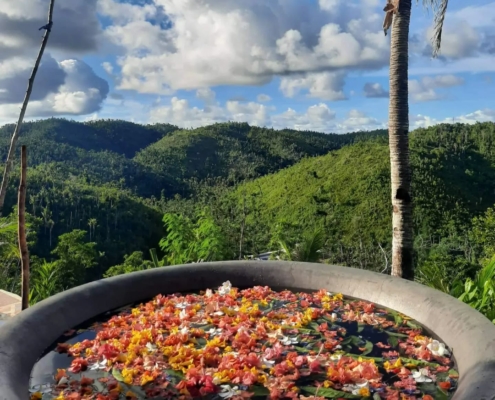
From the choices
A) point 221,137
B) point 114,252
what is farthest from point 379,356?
point 221,137

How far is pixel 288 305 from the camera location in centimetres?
287

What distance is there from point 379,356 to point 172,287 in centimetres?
142

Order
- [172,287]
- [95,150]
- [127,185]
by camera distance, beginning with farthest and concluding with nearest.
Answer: [95,150]
[127,185]
[172,287]

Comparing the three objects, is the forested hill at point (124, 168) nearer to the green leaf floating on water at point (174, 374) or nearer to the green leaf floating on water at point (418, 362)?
the green leaf floating on water at point (174, 374)

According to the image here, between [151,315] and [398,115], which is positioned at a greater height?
[398,115]

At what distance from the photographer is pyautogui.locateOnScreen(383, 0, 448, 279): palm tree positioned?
375 cm

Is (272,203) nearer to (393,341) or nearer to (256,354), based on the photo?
(393,341)

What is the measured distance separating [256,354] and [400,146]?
2280mm

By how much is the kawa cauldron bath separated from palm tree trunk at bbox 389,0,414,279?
97cm

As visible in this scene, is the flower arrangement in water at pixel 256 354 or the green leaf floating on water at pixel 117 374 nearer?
the flower arrangement in water at pixel 256 354

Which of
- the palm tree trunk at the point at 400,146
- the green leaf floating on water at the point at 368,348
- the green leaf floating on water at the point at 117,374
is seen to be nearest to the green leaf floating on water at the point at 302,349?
the green leaf floating on water at the point at 368,348

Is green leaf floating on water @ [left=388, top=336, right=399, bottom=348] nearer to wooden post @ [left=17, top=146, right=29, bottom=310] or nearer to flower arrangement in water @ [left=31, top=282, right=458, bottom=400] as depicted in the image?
flower arrangement in water @ [left=31, top=282, right=458, bottom=400]

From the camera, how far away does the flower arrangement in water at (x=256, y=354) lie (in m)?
1.90

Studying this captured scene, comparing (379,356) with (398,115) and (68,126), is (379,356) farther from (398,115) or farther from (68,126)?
(68,126)
